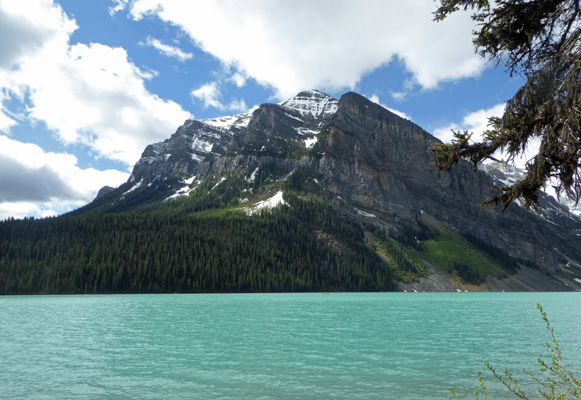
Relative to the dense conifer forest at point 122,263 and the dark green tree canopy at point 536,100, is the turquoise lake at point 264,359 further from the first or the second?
the dense conifer forest at point 122,263

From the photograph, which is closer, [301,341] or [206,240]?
[301,341]

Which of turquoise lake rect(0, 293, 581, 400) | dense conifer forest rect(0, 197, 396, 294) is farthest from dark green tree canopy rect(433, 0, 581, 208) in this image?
dense conifer forest rect(0, 197, 396, 294)

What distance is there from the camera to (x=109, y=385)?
21.5 metres

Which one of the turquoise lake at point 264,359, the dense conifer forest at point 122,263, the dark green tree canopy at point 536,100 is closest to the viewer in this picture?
the dark green tree canopy at point 536,100

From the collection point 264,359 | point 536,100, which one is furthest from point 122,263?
point 536,100

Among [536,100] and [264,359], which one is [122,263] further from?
[536,100]

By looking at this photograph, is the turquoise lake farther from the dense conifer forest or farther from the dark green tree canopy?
the dense conifer forest

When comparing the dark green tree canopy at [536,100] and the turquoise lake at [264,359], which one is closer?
the dark green tree canopy at [536,100]

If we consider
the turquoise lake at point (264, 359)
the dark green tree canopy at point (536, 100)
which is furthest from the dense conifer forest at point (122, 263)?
the dark green tree canopy at point (536, 100)

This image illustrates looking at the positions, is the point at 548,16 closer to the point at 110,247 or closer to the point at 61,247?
the point at 110,247

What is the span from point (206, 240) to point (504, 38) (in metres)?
197

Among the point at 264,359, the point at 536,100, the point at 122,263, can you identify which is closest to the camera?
the point at 536,100

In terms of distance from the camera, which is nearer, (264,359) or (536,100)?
(536,100)

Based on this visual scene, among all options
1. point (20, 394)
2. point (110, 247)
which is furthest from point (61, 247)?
point (20, 394)
